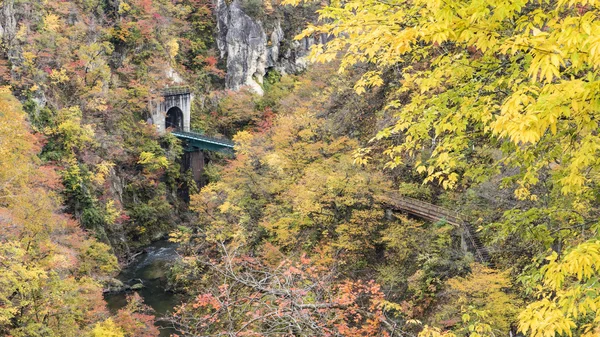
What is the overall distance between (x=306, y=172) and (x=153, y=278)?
13.2 metres

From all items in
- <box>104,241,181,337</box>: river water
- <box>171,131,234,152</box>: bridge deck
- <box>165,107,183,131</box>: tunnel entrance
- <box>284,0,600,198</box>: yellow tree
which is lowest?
<box>104,241,181,337</box>: river water

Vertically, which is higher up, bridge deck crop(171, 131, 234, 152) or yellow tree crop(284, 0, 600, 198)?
yellow tree crop(284, 0, 600, 198)

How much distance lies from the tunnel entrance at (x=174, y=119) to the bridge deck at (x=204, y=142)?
2.70 metres

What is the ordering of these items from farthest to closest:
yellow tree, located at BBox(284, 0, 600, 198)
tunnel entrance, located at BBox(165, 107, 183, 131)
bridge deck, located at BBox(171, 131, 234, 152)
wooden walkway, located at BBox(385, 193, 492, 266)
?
tunnel entrance, located at BBox(165, 107, 183, 131), bridge deck, located at BBox(171, 131, 234, 152), wooden walkway, located at BBox(385, 193, 492, 266), yellow tree, located at BBox(284, 0, 600, 198)

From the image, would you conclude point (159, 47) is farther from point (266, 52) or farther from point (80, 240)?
point (80, 240)

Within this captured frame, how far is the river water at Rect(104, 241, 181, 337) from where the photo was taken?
72.3 feet

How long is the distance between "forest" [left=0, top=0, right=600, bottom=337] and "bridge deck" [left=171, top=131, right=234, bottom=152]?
34 centimetres

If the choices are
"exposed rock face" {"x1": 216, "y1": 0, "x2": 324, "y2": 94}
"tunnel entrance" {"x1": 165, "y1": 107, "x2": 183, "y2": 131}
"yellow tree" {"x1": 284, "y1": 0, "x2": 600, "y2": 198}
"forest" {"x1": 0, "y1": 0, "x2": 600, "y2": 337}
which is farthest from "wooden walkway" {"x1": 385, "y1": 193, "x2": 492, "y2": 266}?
"exposed rock face" {"x1": 216, "y1": 0, "x2": 324, "y2": 94}

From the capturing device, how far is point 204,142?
37125 millimetres

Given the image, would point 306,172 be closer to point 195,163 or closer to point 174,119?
point 195,163

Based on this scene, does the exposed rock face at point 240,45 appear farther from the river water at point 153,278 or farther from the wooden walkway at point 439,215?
the wooden walkway at point 439,215

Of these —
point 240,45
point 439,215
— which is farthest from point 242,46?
point 439,215

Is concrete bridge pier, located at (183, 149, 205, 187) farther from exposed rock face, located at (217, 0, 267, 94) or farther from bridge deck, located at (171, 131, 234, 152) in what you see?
exposed rock face, located at (217, 0, 267, 94)

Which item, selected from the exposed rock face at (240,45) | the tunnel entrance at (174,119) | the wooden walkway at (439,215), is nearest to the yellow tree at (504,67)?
the wooden walkway at (439,215)
